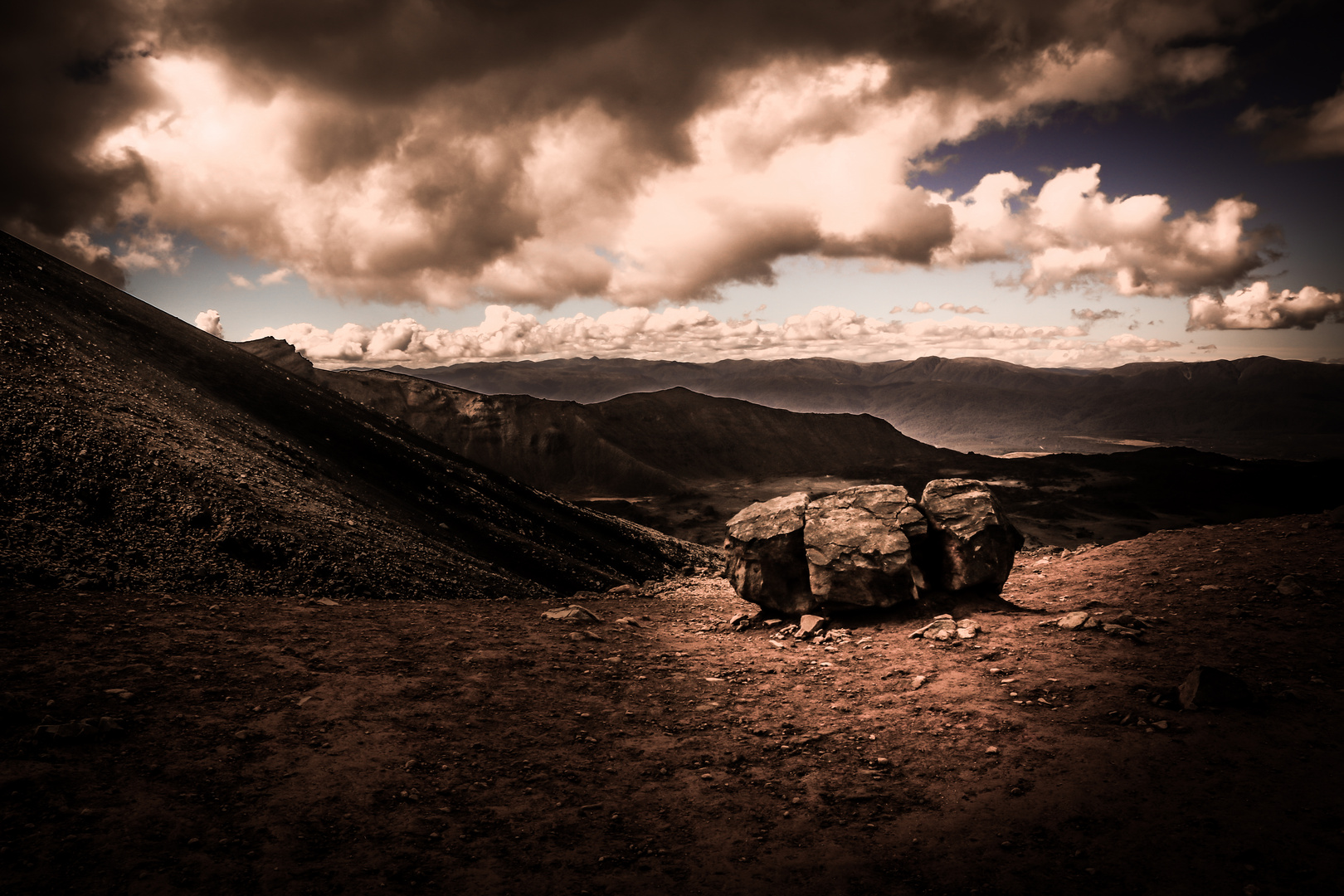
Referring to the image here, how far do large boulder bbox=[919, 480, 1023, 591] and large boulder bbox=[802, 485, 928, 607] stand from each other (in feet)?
1.62

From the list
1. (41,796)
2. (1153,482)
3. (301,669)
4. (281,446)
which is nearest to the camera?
(41,796)

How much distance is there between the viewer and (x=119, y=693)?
805 cm

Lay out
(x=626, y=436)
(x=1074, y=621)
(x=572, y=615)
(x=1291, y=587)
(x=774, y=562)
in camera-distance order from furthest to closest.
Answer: (x=626, y=436) < (x=572, y=615) < (x=774, y=562) < (x=1074, y=621) < (x=1291, y=587)

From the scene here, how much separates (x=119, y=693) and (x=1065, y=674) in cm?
1386

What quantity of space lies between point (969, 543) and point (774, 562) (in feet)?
15.0

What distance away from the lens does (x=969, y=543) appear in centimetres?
1335

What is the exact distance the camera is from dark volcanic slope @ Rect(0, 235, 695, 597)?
15.1 meters

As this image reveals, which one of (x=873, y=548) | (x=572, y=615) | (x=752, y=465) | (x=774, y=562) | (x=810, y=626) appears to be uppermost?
(x=873, y=548)

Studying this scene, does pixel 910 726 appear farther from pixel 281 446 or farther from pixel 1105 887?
pixel 281 446

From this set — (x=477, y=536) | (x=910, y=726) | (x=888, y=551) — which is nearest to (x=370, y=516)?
(x=477, y=536)

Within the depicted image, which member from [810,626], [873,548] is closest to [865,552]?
[873,548]

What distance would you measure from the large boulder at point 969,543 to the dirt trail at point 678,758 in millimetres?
1163

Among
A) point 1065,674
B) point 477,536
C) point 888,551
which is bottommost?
point 477,536

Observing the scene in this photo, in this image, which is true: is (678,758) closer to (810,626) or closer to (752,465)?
(810,626)
